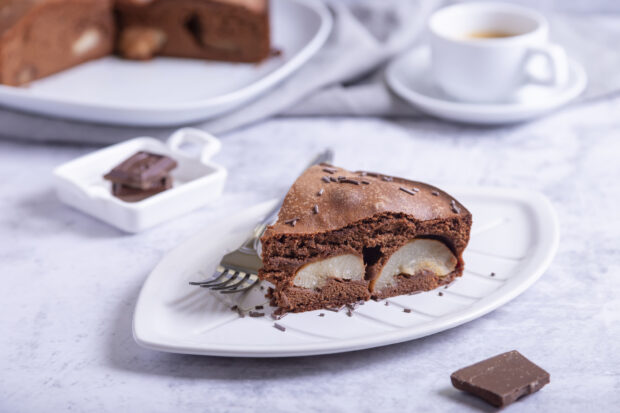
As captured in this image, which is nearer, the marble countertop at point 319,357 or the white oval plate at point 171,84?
the marble countertop at point 319,357

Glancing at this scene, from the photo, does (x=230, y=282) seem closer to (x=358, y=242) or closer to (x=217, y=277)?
(x=217, y=277)

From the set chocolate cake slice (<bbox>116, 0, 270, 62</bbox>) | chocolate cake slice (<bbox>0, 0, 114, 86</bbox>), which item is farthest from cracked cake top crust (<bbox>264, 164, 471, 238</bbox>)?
chocolate cake slice (<bbox>0, 0, 114, 86</bbox>)

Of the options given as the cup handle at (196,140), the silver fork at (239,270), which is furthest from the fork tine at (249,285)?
the cup handle at (196,140)

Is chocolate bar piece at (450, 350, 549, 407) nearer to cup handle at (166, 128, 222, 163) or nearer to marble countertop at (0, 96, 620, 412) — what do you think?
marble countertop at (0, 96, 620, 412)

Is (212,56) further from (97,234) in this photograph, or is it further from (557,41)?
(557,41)

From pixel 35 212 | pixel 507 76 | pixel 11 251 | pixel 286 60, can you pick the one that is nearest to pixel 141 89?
pixel 286 60

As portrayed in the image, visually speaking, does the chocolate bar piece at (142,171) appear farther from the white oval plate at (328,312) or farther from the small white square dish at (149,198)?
the white oval plate at (328,312)
